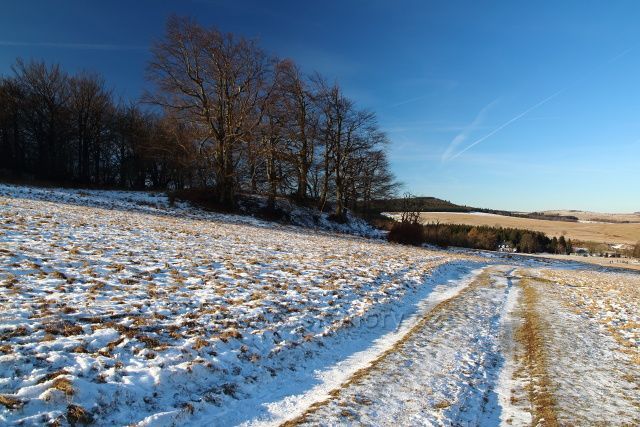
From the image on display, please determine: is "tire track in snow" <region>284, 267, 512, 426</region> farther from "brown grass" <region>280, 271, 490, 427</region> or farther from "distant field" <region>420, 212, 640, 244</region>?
"distant field" <region>420, 212, 640, 244</region>

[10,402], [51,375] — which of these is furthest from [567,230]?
[10,402]

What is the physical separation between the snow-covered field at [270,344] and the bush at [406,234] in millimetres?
22640

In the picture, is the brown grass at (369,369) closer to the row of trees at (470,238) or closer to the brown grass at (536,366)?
the brown grass at (536,366)

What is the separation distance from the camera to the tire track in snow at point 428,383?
529cm

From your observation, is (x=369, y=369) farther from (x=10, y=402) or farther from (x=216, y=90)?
(x=216, y=90)

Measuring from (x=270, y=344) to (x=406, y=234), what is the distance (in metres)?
31.5

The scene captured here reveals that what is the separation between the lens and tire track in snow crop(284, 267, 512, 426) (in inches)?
208

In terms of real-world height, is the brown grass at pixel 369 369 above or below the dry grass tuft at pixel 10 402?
below

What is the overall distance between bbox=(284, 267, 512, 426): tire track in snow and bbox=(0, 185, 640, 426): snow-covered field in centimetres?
3

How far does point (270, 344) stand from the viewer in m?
7.13

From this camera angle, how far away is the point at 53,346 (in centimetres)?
554

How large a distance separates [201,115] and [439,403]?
94.7ft

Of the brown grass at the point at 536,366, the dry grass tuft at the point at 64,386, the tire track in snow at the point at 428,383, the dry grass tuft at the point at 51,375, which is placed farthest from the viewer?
the brown grass at the point at 536,366

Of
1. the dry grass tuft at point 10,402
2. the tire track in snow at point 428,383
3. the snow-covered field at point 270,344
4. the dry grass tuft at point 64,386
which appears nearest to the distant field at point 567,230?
the snow-covered field at point 270,344
